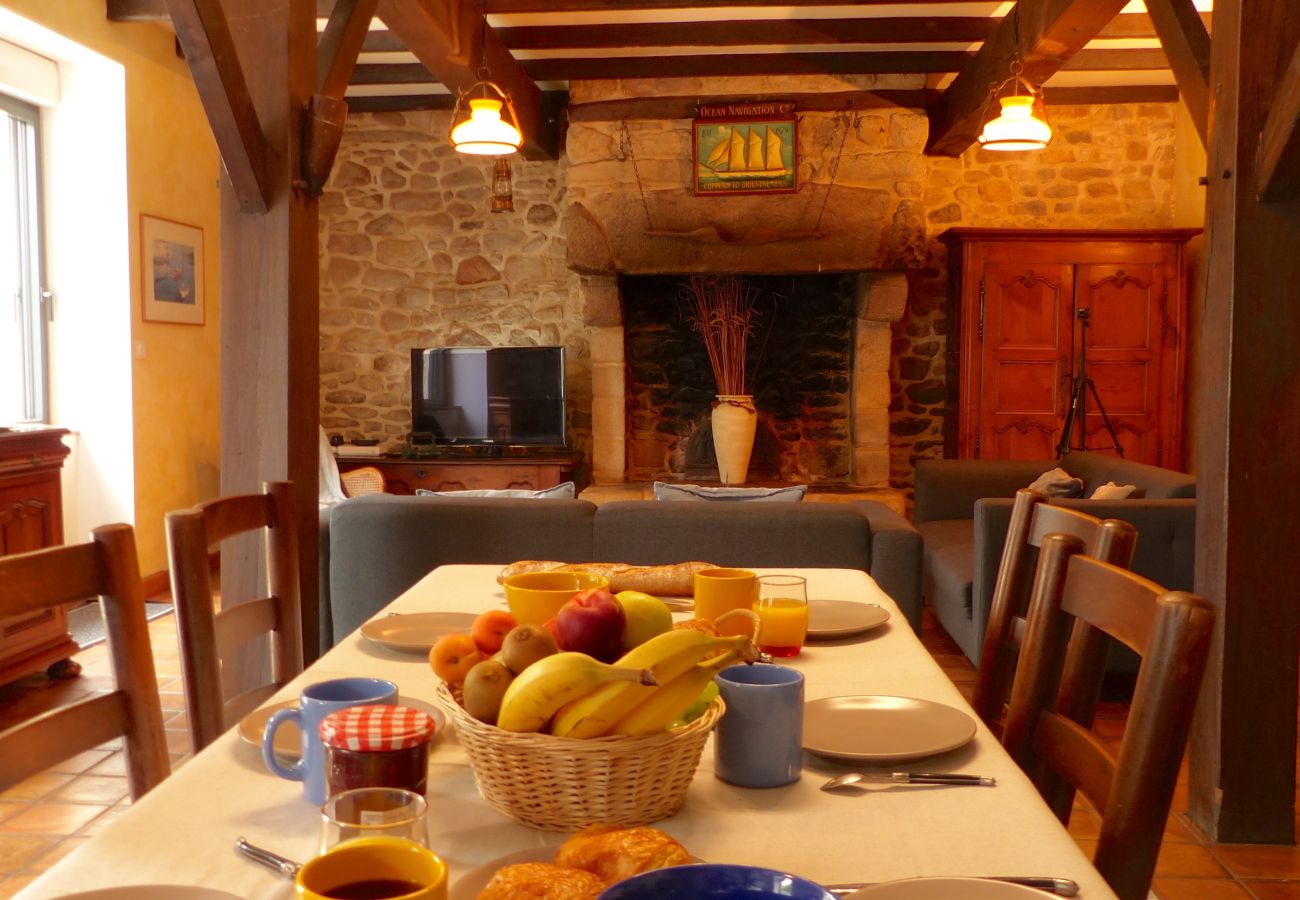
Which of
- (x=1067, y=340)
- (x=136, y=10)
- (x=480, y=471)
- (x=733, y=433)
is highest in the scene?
(x=136, y=10)

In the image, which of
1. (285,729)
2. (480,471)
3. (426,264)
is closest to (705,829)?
(285,729)

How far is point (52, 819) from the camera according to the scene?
9.24ft

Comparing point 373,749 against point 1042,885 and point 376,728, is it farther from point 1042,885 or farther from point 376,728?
point 1042,885

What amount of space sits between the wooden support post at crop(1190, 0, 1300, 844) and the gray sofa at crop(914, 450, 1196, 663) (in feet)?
2.82

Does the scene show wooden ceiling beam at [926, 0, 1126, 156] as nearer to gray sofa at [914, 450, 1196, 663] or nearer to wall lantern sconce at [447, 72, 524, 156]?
gray sofa at [914, 450, 1196, 663]

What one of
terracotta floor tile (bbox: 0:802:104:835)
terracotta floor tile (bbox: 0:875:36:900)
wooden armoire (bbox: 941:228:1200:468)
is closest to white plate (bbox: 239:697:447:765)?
terracotta floor tile (bbox: 0:875:36:900)

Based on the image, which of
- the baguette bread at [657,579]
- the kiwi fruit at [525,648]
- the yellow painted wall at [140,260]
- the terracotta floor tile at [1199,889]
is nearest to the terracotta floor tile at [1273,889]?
the terracotta floor tile at [1199,889]

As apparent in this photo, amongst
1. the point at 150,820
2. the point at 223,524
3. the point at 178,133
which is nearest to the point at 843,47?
the point at 178,133

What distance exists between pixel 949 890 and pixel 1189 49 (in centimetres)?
324

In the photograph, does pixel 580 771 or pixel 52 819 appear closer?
pixel 580 771

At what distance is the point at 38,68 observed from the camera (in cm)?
532

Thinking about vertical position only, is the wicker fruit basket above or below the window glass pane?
below

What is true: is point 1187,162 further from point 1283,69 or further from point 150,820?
point 150,820

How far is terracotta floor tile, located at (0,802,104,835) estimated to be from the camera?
2754 millimetres
